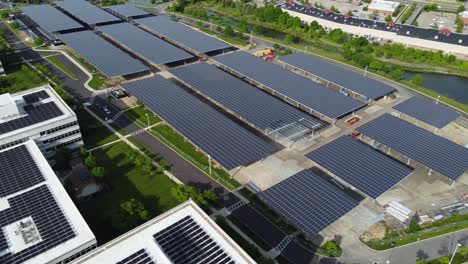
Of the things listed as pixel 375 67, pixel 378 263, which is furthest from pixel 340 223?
pixel 375 67

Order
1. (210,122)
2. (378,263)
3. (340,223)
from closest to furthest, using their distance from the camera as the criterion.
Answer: (378,263)
(340,223)
(210,122)

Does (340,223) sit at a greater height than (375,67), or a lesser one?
lesser

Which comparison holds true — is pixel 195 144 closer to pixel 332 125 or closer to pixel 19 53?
pixel 332 125

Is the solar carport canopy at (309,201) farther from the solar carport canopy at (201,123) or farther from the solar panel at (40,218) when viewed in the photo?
the solar panel at (40,218)

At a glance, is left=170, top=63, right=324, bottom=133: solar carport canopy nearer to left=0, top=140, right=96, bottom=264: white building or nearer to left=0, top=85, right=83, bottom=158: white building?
left=0, top=85, right=83, bottom=158: white building

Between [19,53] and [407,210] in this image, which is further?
[19,53]

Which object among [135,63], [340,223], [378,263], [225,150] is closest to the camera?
[378,263]
